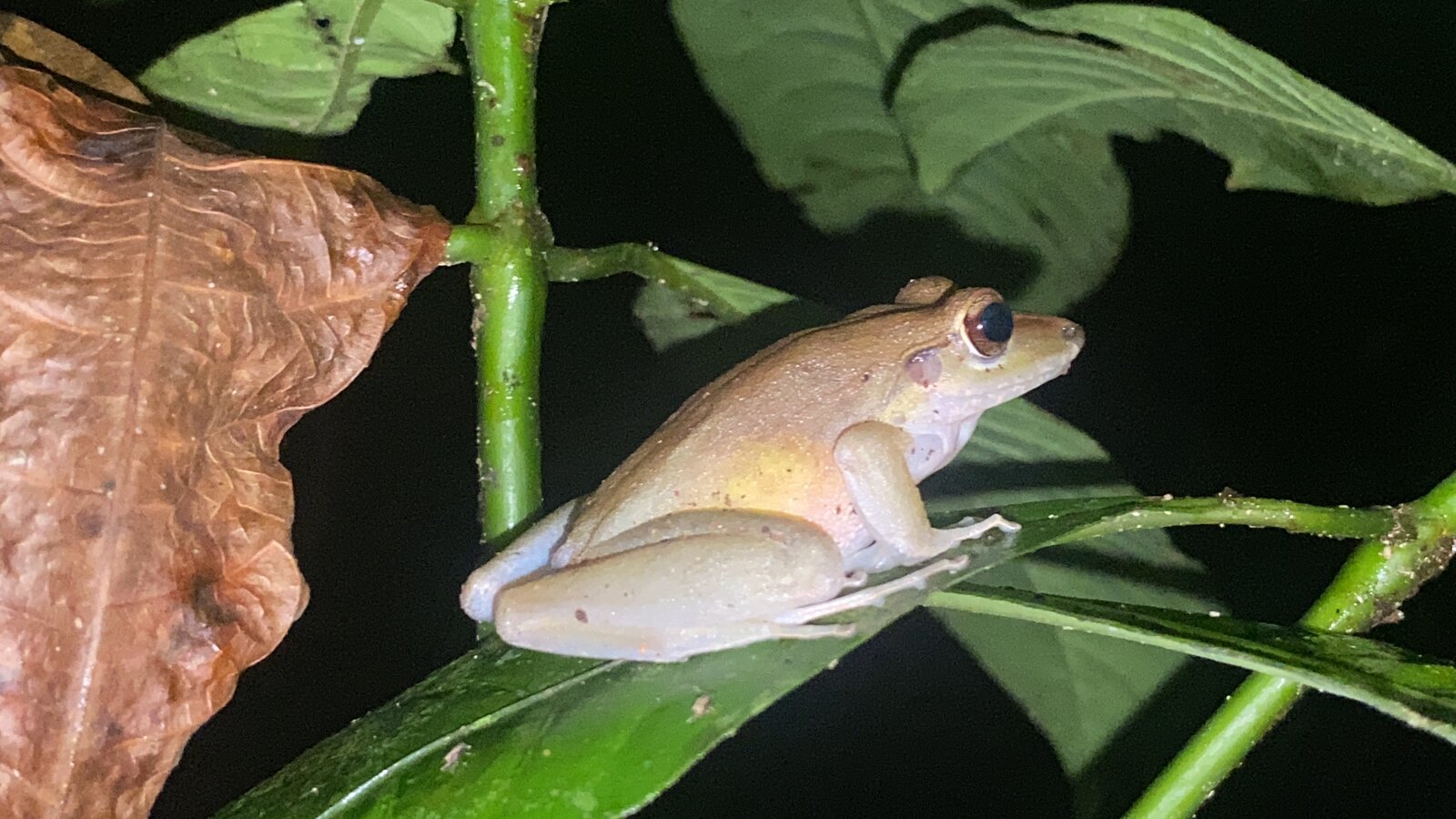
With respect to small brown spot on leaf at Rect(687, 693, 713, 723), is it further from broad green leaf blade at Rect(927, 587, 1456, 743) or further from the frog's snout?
the frog's snout

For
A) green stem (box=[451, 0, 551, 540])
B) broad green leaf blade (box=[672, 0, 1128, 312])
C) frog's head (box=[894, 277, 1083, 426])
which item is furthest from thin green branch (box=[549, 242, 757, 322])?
broad green leaf blade (box=[672, 0, 1128, 312])

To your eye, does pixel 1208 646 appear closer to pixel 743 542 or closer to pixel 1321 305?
pixel 743 542

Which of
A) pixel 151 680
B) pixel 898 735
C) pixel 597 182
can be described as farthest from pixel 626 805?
pixel 597 182

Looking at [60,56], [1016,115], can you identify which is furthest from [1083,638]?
[60,56]

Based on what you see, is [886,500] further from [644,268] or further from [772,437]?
[644,268]

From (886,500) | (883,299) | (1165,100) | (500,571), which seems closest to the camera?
(1165,100)

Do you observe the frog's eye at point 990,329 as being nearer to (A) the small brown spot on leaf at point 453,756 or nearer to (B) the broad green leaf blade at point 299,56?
(B) the broad green leaf blade at point 299,56

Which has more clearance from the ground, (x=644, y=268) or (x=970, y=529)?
(x=644, y=268)
